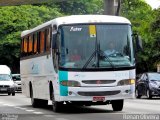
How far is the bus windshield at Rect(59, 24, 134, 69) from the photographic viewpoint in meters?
20.3

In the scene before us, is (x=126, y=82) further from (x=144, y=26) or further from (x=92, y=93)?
(x=144, y=26)

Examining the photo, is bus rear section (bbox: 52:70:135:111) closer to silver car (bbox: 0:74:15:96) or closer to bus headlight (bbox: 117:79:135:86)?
bus headlight (bbox: 117:79:135:86)

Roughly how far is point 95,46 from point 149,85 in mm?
14621

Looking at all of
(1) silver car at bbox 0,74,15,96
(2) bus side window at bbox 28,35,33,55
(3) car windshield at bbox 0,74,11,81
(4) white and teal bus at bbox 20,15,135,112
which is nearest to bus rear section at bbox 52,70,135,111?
(4) white and teal bus at bbox 20,15,135,112

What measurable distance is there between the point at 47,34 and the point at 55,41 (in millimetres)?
1931

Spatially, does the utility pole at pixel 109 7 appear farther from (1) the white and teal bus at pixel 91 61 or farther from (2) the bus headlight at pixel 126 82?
(2) the bus headlight at pixel 126 82

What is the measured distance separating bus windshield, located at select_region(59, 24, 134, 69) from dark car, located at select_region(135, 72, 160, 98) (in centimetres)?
1390

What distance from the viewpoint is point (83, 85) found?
20.2 meters

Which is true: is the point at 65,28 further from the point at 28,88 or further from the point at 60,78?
the point at 28,88

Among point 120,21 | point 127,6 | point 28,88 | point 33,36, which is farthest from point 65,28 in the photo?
point 127,6

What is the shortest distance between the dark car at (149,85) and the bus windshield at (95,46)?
13.9 meters

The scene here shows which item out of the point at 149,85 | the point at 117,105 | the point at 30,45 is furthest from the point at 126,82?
the point at 149,85

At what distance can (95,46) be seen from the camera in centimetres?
2055

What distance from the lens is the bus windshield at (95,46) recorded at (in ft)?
66.7
